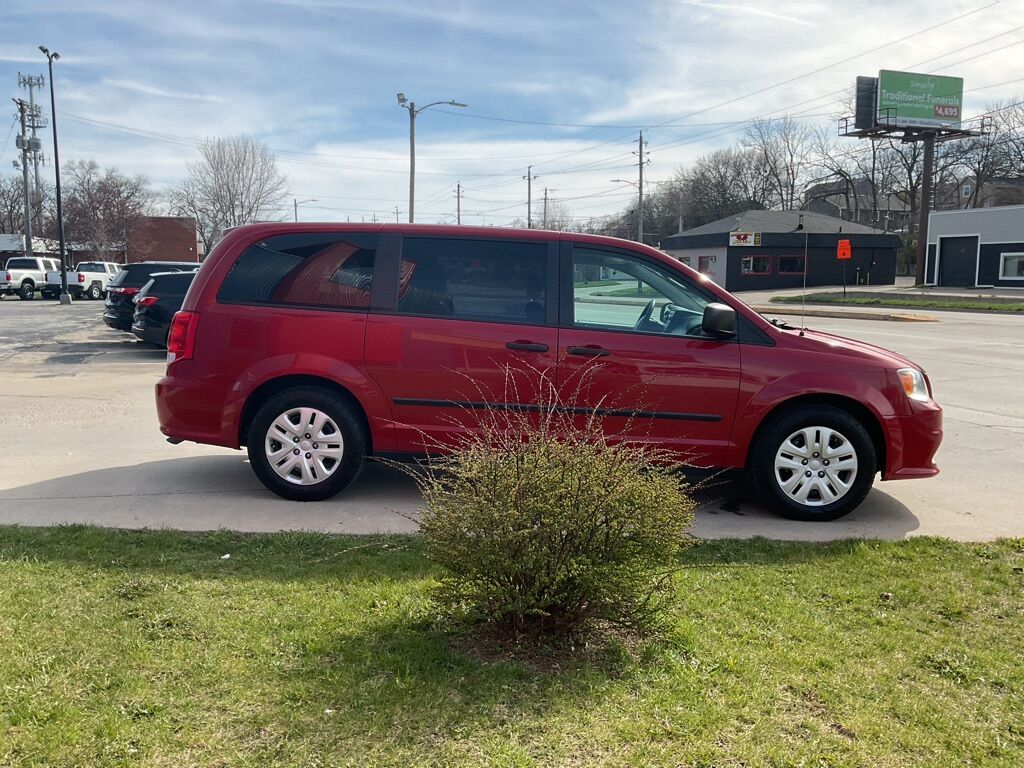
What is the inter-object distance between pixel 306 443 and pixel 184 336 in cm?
115

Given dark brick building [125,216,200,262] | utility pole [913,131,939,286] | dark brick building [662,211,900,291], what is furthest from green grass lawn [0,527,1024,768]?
dark brick building [125,216,200,262]

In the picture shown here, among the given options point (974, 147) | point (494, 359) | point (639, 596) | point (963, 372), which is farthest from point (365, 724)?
point (974, 147)

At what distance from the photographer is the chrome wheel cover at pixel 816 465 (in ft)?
18.6

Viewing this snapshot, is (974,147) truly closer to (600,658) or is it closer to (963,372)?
(963,372)

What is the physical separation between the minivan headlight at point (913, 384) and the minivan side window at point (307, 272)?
Result: 369cm

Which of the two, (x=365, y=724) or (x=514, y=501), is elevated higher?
(x=514, y=501)

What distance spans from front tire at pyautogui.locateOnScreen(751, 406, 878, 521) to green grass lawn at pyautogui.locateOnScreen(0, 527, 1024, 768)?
118 centimetres

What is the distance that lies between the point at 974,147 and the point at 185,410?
3304 inches

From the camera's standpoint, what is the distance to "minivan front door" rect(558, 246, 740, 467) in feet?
18.6

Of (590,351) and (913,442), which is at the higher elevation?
(590,351)

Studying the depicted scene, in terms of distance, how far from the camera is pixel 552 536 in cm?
328

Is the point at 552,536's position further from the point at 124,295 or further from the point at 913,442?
the point at 124,295

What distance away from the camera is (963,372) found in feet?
45.5

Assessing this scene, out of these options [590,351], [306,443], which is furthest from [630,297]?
[306,443]
